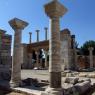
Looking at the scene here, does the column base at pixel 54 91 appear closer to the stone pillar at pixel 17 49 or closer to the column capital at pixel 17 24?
the stone pillar at pixel 17 49

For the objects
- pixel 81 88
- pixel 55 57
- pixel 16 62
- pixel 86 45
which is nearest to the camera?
pixel 55 57

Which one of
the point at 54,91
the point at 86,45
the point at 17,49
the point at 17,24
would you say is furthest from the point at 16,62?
the point at 86,45

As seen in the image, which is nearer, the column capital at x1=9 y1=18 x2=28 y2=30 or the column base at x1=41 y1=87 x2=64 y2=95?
the column base at x1=41 y1=87 x2=64 y2=95

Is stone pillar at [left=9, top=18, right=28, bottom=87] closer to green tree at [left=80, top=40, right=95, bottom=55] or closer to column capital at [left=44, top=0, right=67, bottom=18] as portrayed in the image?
column capital at [left=44, top=0, right=67, bottom=18]

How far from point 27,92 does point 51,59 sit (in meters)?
2.22

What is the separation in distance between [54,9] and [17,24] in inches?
163

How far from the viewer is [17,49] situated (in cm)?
1290

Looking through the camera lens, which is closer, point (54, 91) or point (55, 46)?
point (54, 91)

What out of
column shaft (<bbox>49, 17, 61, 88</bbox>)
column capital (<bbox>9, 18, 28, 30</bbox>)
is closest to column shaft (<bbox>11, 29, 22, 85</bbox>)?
column capital (<bbox>9, 18, 28, 30</bbox>)

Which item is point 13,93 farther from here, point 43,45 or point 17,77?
point 43,45

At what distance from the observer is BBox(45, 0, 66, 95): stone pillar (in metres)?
9.13

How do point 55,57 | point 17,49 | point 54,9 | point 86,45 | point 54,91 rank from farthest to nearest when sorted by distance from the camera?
point 86,45 < point 17,49 < point 54,9 < point 55,57 < point 54,91

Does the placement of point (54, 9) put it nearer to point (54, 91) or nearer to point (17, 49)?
point (54, 91)

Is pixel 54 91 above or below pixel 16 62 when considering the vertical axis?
below
